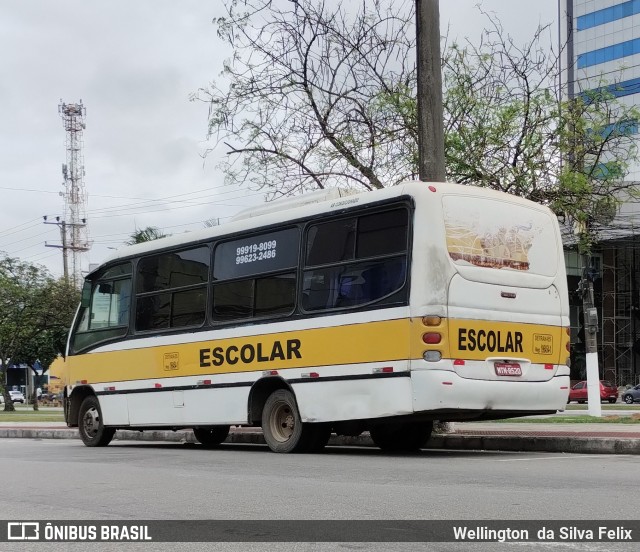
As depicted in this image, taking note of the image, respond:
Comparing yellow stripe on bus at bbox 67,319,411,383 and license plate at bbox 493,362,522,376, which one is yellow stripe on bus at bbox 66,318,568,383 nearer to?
yellow stripe on bus at bbox 67,319,411,383

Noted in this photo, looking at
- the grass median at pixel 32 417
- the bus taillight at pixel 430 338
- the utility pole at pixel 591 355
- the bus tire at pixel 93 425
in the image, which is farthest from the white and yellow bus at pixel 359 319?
the grass median at pixel 32 417

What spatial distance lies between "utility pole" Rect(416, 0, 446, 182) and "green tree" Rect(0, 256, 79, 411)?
35976mm

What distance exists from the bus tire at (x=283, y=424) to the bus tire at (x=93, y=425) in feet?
14.0

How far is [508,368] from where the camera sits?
13219 mm

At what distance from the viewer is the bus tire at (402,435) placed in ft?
50.6

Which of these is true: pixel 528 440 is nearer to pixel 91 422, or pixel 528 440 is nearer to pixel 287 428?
pixel 287 428

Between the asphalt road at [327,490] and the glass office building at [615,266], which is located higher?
the glass office building at [615,266]

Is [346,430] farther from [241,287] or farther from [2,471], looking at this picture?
[2,471]

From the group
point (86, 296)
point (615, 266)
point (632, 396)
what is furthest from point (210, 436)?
point (615, 266)

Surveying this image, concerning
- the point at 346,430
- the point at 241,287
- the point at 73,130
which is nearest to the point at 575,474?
the point at 346,430

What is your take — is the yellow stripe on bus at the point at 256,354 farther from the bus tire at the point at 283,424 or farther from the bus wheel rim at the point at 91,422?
the bus wheel rim at the point at 91,422

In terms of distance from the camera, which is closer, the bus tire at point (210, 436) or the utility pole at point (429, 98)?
the utility pole at point (429, 98)

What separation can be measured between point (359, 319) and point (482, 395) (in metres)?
1.81

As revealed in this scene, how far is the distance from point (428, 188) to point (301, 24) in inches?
271
